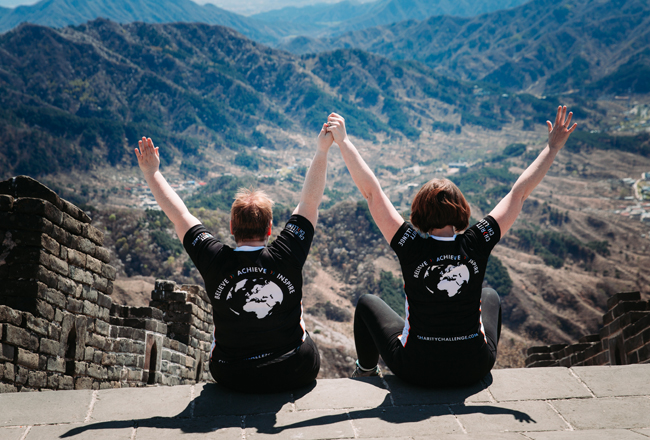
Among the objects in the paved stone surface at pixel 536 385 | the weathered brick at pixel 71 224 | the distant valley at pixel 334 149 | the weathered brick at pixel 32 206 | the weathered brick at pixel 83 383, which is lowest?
the weathered brick at pixel 83 383

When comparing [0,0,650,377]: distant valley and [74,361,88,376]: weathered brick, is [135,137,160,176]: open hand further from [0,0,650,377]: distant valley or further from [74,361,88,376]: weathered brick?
[0,0,650,377]: distant valley

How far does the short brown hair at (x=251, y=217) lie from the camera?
2.94m

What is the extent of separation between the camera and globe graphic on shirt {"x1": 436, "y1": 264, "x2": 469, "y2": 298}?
2926mm

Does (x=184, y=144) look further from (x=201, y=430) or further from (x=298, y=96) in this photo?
(x=201, y=430)

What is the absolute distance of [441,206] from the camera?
295cm

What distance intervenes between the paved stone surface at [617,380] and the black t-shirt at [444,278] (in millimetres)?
898

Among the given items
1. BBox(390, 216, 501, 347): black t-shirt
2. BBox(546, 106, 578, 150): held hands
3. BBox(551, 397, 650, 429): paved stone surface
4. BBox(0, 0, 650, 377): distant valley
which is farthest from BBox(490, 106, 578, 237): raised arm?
BBox(0, 0, 650, 377): distant valley

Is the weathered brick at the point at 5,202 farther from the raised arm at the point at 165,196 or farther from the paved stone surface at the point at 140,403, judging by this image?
the paved stone surface at the point at 140,403

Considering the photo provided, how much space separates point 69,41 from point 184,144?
48011 millimetres

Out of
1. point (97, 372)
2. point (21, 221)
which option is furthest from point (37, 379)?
point (21, 221)

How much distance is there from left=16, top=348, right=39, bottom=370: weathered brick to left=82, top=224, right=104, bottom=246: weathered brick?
49.4 inches

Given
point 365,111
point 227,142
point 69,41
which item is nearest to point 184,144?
point 227,142

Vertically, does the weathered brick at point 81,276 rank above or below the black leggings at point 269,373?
above

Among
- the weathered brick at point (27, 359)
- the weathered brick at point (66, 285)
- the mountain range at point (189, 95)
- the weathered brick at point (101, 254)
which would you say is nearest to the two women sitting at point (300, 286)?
the weathered brick at point (27, 359)
